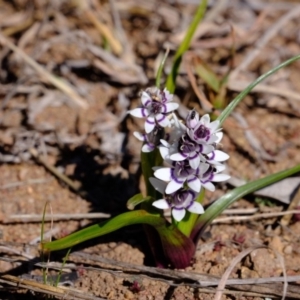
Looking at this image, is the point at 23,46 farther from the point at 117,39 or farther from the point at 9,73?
the point at 117,39

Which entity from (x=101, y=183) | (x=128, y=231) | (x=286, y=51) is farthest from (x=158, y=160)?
(x=286, y=51)

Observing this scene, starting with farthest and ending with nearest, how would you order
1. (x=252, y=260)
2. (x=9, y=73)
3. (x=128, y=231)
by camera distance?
(x=9, y=73), (x=128, y=231), (x=252, y=260)

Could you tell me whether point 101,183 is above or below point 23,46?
below

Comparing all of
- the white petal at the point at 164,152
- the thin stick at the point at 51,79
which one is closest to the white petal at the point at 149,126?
the white petal at the point at 164,152

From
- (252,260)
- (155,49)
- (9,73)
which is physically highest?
(155,49)

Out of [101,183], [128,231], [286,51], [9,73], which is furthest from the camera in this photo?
[286,51]

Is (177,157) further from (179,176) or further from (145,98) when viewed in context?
(145,98)

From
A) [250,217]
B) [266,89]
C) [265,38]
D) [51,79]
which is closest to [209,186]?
[250,217]
